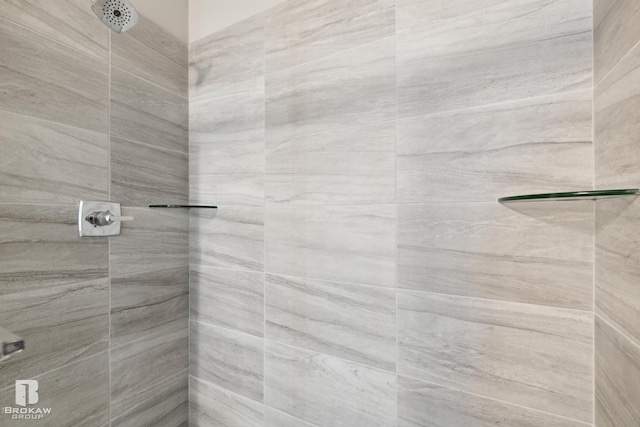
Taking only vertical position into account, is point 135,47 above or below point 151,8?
Result: below

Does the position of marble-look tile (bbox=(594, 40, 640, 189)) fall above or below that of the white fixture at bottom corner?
above

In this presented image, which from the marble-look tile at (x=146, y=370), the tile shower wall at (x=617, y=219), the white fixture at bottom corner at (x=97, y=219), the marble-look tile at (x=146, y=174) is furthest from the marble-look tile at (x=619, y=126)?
the marble-look tile at (x=146, y=370)

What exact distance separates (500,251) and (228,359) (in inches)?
38.2

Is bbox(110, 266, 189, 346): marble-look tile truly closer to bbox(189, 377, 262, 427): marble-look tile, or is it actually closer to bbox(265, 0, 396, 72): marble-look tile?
bbox(189, 377, 262, 427): marble-look tile

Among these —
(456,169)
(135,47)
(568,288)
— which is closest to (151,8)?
(135,47)

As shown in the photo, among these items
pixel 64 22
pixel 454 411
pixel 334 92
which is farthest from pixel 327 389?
pixel 64 22

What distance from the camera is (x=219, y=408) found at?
1.13 m

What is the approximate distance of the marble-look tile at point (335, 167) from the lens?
0.83m

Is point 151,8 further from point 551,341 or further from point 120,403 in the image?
point 551,341

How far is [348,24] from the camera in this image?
2.86 feet

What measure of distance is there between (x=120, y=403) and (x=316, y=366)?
0.65m

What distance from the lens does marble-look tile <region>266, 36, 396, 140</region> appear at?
0.83m

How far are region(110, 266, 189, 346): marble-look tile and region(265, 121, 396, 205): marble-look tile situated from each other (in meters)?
0.50

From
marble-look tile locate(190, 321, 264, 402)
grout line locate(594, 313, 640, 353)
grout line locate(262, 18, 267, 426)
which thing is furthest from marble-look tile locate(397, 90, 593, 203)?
marble-look tile locate(190, 321, 264, 402)
